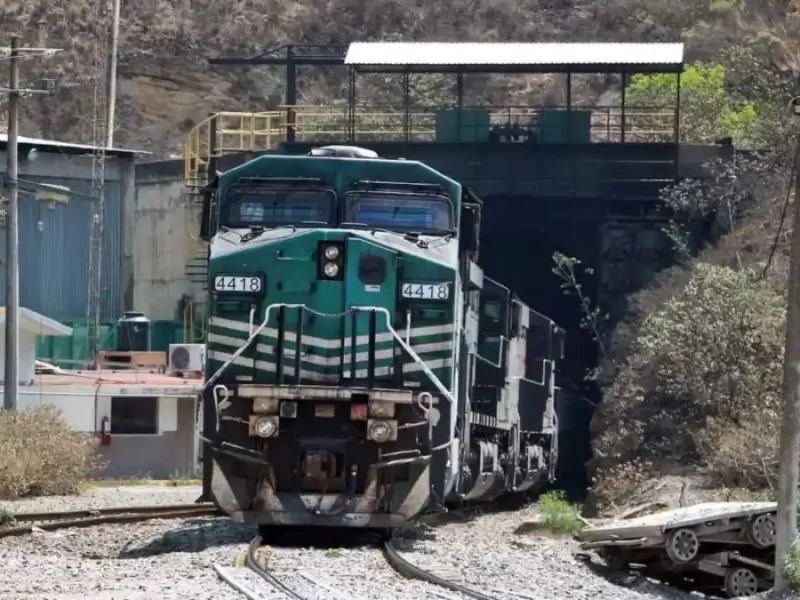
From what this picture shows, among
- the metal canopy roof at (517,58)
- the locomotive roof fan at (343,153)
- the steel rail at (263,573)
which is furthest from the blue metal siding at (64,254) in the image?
the steel rail at (263,573)

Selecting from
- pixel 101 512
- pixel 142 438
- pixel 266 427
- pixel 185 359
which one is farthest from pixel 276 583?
pixel 185 359

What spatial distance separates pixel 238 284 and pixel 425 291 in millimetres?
1839

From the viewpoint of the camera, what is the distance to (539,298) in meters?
38.5

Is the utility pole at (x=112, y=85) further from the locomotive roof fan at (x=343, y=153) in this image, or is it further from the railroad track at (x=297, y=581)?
the railroad track at (x=297, y=581)

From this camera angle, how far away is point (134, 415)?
3381cm


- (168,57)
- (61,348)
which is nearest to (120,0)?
(168,57)

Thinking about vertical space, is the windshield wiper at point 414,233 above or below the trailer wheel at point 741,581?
above

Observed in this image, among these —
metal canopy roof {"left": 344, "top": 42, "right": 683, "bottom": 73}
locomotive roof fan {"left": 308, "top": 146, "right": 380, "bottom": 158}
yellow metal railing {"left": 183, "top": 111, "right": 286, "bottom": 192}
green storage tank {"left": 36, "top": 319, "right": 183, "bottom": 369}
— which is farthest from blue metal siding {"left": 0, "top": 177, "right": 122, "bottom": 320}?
locomotive roof fan {"left": 308, "top": 146, "right": 380, "bottom": 158}

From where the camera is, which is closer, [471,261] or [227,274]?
[227,274]

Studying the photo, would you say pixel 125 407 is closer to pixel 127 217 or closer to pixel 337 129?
pixel 127 217

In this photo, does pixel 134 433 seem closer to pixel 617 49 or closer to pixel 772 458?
pixel 617 49

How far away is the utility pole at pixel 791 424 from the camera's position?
13.4 metres

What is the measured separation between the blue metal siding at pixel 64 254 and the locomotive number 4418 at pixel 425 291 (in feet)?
90.8

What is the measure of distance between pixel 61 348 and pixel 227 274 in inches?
1100
